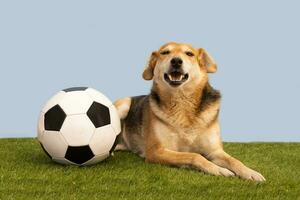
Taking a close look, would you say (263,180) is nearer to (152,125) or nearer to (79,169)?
(152,125)

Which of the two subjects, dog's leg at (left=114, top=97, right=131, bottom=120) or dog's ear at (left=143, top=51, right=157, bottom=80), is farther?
dog's leg at (left=114, top=97, right=131, bottom=120)

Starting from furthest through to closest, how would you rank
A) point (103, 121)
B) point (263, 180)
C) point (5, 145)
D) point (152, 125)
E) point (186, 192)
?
point (5, 145)
point (152, 125)
point (103, 121)
point (263, 180)
point (186, 192)

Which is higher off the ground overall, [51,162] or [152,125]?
[152,125]

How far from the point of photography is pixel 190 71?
20.8 feet

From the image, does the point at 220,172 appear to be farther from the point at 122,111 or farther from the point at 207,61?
the point at 122,111

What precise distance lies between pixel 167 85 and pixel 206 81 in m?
0.56

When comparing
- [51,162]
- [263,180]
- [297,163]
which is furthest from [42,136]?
[297,163]

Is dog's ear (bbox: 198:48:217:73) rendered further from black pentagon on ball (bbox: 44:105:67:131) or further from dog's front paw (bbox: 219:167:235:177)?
black pentagon on ball (bbox: 44:105:67:131)

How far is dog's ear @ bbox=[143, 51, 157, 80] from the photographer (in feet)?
22.2

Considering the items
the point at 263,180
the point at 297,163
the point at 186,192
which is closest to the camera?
the point at 186,192

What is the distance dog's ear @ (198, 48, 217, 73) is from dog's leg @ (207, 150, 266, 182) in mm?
1112

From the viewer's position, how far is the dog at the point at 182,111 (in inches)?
247

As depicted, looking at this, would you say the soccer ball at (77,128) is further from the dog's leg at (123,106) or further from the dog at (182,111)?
the dog's leg at (123,106)

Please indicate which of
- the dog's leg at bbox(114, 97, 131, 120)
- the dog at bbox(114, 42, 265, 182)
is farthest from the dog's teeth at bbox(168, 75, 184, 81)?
the dog's leg at bbox(114, 97, 131, 120)
